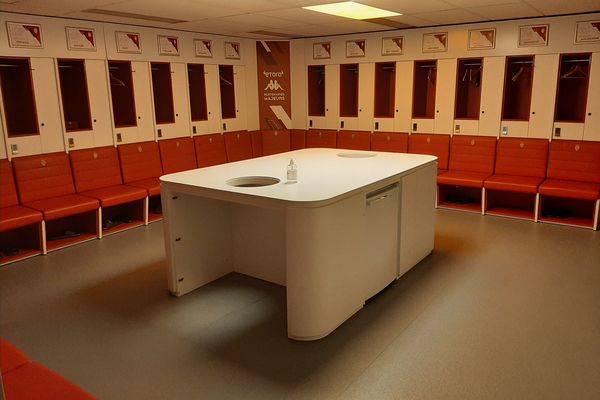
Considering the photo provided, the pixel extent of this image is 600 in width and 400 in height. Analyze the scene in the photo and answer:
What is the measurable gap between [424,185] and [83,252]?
10.9 feet

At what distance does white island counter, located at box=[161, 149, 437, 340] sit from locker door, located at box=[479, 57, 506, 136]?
210cm

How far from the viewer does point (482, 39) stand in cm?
577

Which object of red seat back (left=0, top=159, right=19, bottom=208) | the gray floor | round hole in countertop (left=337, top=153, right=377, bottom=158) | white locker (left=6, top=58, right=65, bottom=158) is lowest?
the gray floor

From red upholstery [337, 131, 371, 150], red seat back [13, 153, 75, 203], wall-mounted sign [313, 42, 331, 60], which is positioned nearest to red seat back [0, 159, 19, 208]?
red seat back [13, 153, 75, 203]

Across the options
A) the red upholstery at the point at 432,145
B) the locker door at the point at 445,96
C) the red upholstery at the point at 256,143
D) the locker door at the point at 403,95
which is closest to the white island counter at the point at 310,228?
the red upholstery at the point at 432,145

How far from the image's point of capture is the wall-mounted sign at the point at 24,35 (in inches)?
177

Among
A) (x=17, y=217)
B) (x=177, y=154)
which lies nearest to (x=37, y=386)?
(x=17, y=217)

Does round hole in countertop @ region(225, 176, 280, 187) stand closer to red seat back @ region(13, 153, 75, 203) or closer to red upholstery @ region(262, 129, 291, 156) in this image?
red seat back @ region(13, 153, 75, 203)

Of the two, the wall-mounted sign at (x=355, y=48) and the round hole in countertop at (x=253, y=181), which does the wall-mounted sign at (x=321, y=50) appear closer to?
the wall-mounted sign at (x=355, y=48)

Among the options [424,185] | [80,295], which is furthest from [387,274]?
[80,295]

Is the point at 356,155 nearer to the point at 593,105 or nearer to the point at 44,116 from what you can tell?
the point at 593,105

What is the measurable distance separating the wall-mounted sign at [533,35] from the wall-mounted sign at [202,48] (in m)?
4.05

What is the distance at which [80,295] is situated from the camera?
11.8ft

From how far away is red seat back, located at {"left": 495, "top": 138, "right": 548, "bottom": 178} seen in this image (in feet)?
18.2
